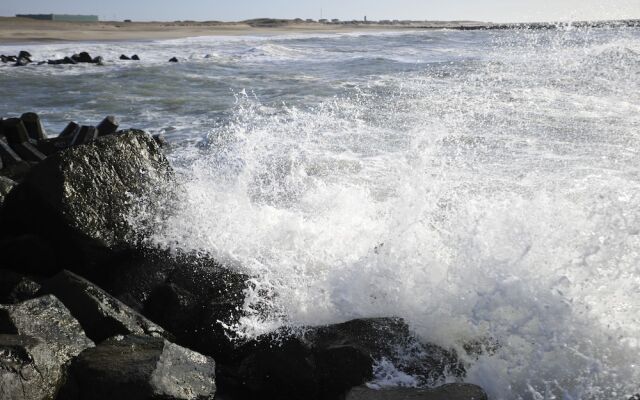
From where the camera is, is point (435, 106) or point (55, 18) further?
point (55, 18)

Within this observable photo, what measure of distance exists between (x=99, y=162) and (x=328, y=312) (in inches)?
86.9

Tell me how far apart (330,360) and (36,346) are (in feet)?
5.25

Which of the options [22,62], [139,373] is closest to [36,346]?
[139,373]

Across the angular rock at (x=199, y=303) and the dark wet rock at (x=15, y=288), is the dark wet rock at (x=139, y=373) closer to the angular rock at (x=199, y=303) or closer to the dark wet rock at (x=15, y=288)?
the angular rock at (x=199, y=303)

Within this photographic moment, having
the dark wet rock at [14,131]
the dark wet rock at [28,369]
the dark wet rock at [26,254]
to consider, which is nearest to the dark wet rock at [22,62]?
the dark wet rock at [14,131]

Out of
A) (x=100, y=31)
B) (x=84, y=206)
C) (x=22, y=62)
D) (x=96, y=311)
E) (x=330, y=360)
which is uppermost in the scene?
(x=100, y=31)

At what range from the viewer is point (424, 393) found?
326cm

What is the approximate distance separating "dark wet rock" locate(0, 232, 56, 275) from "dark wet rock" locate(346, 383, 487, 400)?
2759mm

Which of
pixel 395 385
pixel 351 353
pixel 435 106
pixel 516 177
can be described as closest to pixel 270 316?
pixel 351 353

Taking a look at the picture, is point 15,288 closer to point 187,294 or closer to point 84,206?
point 84,206

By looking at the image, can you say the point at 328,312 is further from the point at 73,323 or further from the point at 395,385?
the point at 73,323

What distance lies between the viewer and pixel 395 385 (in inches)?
138

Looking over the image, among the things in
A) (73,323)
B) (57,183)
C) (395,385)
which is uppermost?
(57,183)

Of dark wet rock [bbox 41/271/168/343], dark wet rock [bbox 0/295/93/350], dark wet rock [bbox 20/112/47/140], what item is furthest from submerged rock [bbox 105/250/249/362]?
dark wet rock [bbox 20/112/47/140]
